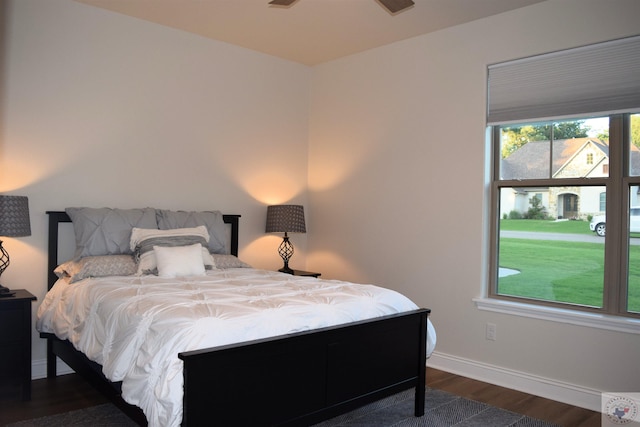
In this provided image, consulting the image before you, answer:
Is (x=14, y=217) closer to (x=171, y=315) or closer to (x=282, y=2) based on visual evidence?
(x=171, y=315)

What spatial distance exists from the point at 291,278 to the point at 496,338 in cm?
155

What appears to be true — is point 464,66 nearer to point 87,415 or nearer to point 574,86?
point 574,86

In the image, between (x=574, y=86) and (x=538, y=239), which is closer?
(x=574, y=86)

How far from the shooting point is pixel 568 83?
3.39m

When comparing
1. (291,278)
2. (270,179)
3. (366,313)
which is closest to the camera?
(366,313)

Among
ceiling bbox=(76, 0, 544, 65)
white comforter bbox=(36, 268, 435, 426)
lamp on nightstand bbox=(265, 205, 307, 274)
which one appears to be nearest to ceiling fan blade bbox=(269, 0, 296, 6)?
ceiling bbox=(76, 0, 544, 65)

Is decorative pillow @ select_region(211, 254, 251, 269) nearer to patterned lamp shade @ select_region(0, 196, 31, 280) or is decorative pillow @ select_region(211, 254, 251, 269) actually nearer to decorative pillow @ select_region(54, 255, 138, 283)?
decorative pillow @ select_region(54, 255, 138, 283)

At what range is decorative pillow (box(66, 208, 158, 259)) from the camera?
3.47 m

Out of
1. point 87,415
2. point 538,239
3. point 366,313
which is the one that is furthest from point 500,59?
point 87,415

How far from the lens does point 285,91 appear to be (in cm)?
500

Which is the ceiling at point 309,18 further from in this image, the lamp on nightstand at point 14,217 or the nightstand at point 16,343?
the nightstand at point 16,343

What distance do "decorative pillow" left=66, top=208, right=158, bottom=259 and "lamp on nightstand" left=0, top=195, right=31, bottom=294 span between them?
0.34 meters

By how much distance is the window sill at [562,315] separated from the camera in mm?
3088

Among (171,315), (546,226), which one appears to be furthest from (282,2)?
(546,226)
